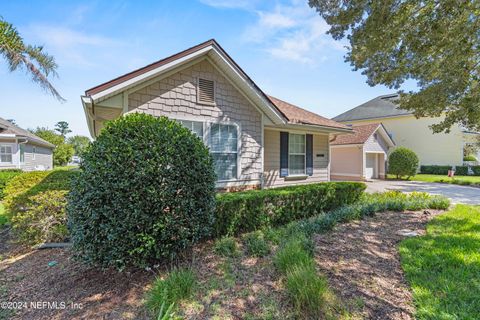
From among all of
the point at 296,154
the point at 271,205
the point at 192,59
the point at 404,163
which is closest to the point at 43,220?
the point at 271,205

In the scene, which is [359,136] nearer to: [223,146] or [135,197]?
[223,146]

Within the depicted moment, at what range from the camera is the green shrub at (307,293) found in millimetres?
2812

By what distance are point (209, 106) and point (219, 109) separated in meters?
0.36

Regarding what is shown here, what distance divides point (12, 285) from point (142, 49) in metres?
7.94

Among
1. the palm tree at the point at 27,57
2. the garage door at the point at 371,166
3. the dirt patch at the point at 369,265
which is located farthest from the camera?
the garage door at the point at 371,166

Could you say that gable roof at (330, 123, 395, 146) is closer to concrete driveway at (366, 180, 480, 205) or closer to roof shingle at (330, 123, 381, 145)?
roof shingle at (330, 123, 381, 145)

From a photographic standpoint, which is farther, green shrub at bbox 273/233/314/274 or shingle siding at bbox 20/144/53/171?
shingle siding at bbox 20/144/53/171

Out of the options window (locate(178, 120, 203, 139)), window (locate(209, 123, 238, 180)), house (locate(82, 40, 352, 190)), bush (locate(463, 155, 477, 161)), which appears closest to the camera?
house (locate(82, 40, 352, 190))

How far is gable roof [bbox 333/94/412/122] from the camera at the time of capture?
26.3m

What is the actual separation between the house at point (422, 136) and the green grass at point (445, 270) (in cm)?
2066

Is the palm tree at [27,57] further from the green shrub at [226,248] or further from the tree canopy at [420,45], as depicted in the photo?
the tree canopy at [420,45]

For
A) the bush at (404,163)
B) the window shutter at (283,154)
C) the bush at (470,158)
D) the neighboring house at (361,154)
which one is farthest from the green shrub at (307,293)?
the bush at (470,158)

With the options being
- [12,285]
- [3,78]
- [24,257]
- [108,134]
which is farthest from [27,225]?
[3,78]

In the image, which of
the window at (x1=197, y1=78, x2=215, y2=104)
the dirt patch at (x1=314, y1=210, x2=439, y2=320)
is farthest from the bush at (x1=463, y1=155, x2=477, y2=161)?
the window at (x1=197, y1=78, x2=215, y2=104)
